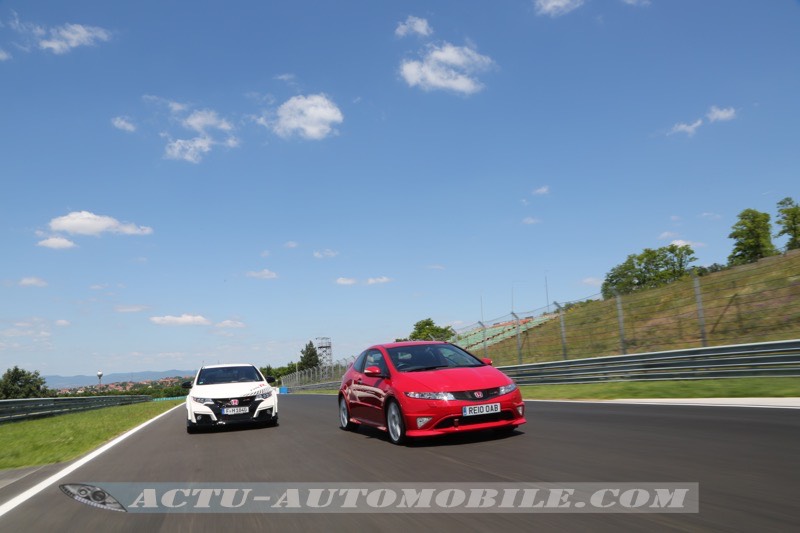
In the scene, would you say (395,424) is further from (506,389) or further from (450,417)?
(506,389)

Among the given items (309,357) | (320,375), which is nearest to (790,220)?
(320,375)

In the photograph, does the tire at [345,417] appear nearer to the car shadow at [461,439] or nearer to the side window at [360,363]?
the side window at [360,363]

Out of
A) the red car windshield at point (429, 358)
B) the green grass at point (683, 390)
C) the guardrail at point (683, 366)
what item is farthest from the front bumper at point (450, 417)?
the guardrail at point (683, 366)

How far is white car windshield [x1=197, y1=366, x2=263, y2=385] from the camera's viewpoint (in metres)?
12.5

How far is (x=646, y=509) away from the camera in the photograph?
3988 mm

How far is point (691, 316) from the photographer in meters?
16.9

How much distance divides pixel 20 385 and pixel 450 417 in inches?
4012

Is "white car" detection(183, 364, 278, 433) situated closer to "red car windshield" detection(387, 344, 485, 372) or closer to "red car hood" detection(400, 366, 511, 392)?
"red car windshield" detection(387, 344, 485, 372)

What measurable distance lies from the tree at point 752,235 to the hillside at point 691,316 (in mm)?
64093

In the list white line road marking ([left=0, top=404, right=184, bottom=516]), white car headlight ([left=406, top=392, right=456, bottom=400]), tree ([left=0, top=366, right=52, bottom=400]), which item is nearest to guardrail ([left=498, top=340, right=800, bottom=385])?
white car headlight ([left=406, top=392, right=456, bottom=400])

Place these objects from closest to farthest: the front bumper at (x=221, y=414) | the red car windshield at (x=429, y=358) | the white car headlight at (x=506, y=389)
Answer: the white car headlight at (x=506, y=389)
the red car windshield at (x=429, y=358)
the front bumper at (x=221, y=414)

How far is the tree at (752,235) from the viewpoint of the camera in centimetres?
7581

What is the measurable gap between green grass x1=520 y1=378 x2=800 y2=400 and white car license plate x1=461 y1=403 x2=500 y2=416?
651cm

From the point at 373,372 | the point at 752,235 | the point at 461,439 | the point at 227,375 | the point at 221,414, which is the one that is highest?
the point at 752,235
